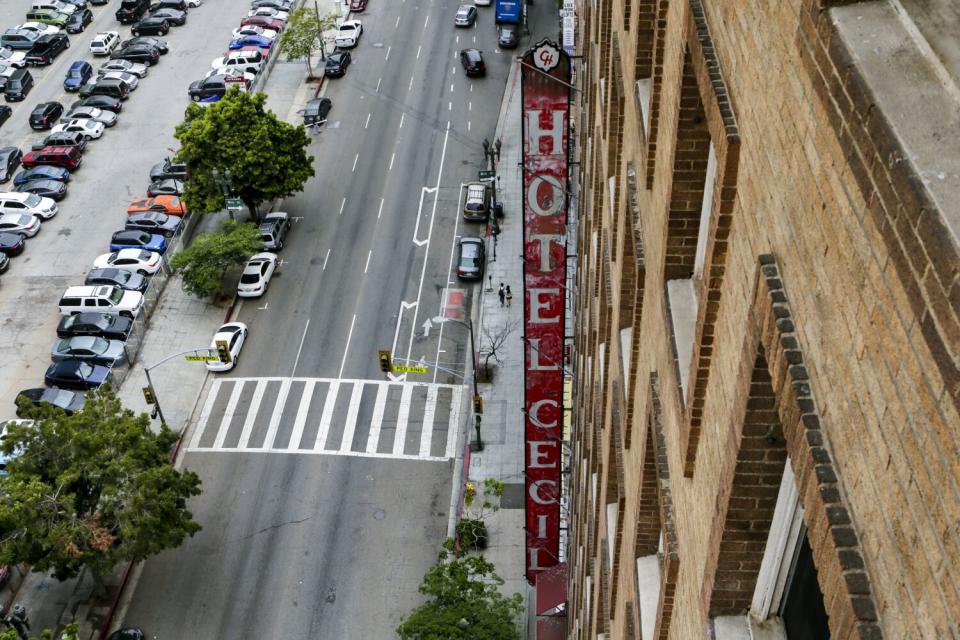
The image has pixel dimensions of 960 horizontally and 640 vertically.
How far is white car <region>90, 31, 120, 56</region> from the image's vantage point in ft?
284

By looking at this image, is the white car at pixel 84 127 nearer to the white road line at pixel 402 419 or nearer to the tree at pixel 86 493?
the white road line at pixel 402 419

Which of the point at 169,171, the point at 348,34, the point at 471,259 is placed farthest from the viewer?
the point at 348,34

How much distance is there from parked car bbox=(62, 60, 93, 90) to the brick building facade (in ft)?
259

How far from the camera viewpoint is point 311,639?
41.6 meters

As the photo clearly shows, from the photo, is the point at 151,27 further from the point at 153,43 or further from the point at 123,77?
the point at 123,77

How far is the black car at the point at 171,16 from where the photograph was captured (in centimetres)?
9025

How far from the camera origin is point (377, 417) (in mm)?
52250

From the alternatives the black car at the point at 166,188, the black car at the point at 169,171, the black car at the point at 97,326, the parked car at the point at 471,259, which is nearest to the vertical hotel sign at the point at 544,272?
the parked car at the point at 471,259

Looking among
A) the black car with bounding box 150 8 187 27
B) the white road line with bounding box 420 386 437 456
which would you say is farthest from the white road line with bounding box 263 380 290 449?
the black car with bounding box 150 8 187 27

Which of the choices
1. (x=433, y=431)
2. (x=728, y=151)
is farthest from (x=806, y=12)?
(x=433, y=431)

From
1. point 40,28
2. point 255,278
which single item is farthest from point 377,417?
point 40,28

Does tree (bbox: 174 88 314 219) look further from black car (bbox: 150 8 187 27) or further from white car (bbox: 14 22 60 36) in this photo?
white car (bbox: 14 22 60 36)

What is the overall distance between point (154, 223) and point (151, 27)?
31268mm

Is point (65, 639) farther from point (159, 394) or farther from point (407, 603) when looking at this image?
point (159, 394)
